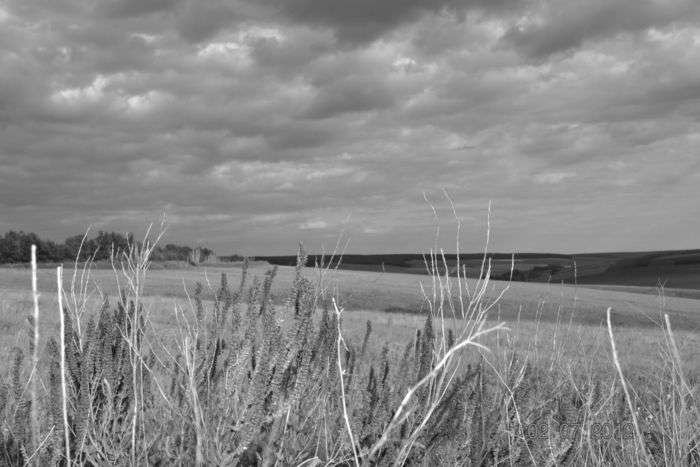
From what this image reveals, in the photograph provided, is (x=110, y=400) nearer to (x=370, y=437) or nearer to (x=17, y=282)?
(x=370, y=437)

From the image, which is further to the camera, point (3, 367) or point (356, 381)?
point (3, 367)

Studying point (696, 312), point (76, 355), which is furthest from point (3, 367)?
point (696, 312)

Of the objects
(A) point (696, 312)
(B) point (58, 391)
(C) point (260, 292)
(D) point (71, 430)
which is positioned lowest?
(A) point (696, 312)

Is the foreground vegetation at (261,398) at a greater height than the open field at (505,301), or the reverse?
the foreground vegetation at (261,398)

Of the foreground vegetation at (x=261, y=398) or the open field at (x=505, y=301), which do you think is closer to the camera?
the foreground vegetation at (x=261, y=398)

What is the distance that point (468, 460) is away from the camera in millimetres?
3592

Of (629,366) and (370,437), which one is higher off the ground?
(370,437)

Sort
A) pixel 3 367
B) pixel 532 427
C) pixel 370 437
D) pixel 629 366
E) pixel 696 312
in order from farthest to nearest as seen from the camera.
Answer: pixel 696 312 < pixel 629 366 < pixel 3 367 < pixel 532 427 < pixel 370 437

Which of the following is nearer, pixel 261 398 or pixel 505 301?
pixel 261 398

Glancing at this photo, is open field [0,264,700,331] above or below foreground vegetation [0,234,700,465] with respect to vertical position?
below

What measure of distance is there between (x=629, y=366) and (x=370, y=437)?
1573cm

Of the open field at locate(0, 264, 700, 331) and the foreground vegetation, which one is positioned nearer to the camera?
the foreground vegetation

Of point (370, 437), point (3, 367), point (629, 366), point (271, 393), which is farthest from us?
point (629, 366)

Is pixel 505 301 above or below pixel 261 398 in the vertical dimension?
below
